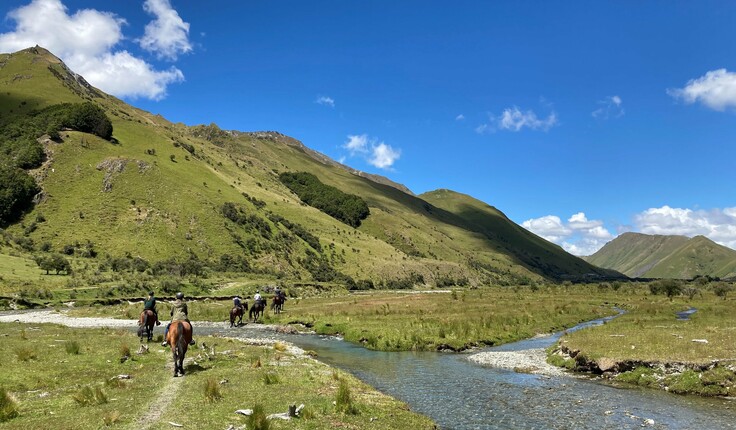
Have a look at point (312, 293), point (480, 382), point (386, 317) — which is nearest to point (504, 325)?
point (386, 317)

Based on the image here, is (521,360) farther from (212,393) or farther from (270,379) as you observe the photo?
(212,393)

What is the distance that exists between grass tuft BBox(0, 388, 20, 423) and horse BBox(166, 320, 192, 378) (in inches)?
261

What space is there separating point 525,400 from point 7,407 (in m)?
19.5

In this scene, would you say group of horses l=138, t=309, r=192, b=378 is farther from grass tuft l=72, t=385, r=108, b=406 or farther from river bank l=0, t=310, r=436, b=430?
grass tuft l=72, t=385, r=108, b=406

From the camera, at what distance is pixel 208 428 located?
13352 millimetres

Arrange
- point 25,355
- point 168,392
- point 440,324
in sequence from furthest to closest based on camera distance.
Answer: point 440,324 → point 25,355 → point 168,392

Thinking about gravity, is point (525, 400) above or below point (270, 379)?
below

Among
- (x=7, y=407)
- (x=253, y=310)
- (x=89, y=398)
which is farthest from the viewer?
(x=253, y=310)

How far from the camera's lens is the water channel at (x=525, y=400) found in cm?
1744

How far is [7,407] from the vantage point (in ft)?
46.1

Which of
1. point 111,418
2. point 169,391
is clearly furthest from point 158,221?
point 111,418

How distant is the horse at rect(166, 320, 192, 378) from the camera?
20938 millimetres

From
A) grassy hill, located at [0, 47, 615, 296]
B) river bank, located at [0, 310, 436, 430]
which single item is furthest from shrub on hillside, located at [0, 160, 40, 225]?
river bank, located at [0, 310, 436, 430]

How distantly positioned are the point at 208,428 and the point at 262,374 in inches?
340
